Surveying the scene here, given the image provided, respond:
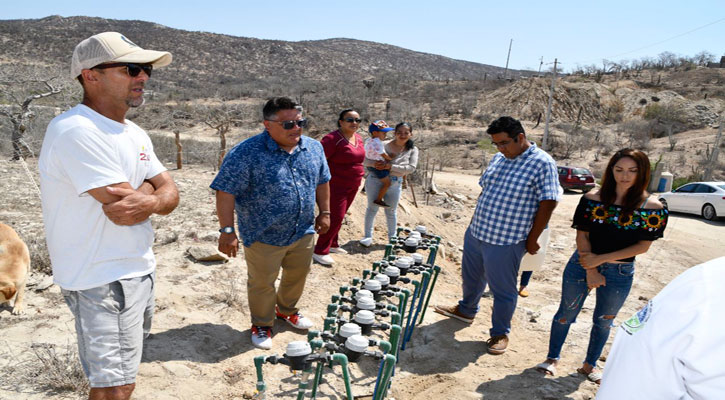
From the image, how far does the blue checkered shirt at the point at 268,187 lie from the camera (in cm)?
302

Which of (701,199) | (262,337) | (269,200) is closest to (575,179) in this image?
(701,199)

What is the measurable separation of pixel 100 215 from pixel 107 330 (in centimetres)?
47

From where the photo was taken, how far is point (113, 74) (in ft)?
6.56

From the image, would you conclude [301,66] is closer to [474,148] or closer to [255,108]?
[255,108]

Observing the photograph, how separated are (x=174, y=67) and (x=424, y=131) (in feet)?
94.3

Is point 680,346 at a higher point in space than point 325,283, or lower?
higher

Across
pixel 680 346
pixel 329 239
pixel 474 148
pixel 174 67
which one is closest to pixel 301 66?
pixel 174 67

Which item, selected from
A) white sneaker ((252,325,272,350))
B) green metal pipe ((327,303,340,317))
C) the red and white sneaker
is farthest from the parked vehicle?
green metal pipe ((327,303,340,317))

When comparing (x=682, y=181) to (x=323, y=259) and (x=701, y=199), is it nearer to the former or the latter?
(x=701, y=199)

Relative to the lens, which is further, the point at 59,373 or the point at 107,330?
the point at 59,373

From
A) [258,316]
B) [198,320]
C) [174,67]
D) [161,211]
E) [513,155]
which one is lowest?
[198,320]

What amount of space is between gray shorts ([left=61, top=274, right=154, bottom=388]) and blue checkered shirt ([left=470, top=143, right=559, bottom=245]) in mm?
2485

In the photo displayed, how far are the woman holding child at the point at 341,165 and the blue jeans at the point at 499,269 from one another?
177 centimetres

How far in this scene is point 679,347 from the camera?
0.91 meters
